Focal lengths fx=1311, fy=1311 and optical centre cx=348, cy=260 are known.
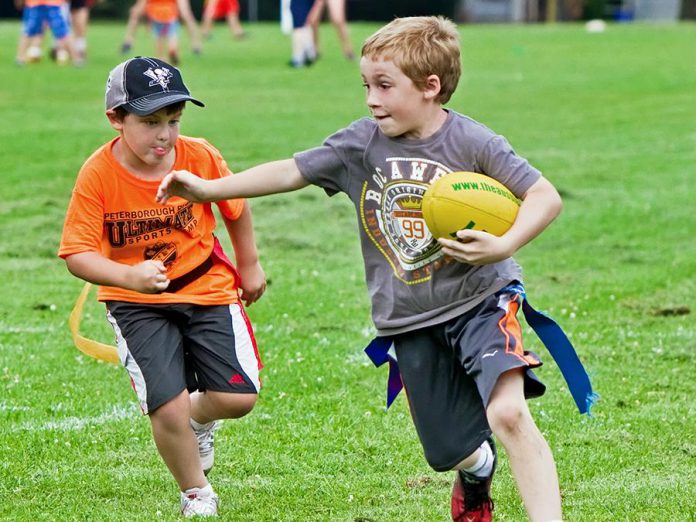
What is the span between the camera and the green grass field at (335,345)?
16.9 feet

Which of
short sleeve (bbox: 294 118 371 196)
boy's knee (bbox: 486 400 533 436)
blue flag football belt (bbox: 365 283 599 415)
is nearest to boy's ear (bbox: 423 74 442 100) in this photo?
short sleeve (bbox: 294 118 371 196)

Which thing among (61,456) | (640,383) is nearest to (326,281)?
(640,383)

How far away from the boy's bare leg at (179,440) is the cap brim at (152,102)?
103 centimetres

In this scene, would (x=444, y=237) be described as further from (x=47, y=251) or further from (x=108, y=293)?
(x=47, y=251)

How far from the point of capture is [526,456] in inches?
160

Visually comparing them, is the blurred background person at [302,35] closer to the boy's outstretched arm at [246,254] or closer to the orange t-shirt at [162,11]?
the orange t-shirt at [162,11]

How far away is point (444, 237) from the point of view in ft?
13.6

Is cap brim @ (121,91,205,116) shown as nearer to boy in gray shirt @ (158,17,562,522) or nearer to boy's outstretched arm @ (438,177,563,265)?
boy in gray shirt @ (158,17,562,522)

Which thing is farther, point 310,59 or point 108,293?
point 310,59

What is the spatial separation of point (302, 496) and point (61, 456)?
1.15m

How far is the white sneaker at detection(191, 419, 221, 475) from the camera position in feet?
16.9

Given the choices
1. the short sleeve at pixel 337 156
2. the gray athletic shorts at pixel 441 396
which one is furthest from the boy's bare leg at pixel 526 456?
the short sleeve at pixel 337 156

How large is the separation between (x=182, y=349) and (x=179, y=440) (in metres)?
0.36

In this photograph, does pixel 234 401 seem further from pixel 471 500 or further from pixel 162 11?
pixel 162 11
